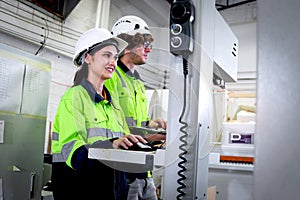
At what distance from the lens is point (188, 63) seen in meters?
0.83

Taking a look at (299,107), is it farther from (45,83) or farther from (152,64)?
(45,83)

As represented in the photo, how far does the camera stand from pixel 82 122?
1.43 meters

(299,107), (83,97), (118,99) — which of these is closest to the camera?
(299,107)

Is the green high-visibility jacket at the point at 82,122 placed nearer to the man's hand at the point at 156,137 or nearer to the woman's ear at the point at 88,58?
the woman's ear at the point at 88,58

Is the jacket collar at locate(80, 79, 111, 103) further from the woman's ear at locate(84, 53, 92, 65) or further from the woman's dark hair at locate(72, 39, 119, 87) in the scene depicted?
the woman's ear at locate(84, 53, 92, 65)

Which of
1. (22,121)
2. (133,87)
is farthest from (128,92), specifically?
(22,121)

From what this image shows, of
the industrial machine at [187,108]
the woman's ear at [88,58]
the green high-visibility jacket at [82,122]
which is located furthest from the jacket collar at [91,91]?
the industrial machine at [187,108]

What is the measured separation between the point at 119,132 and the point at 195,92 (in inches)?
31.1

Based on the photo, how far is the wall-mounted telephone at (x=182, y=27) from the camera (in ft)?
2.65

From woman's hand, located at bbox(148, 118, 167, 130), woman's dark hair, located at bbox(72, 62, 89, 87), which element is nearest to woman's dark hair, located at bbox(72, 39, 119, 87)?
woman's dark hair, located at bbox(72, 62, 89, 87)

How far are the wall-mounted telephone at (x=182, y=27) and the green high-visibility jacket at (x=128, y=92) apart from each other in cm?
69

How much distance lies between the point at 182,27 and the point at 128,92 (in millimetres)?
824

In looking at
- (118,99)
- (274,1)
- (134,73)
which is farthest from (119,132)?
(274,1)

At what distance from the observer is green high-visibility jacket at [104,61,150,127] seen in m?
1.56
